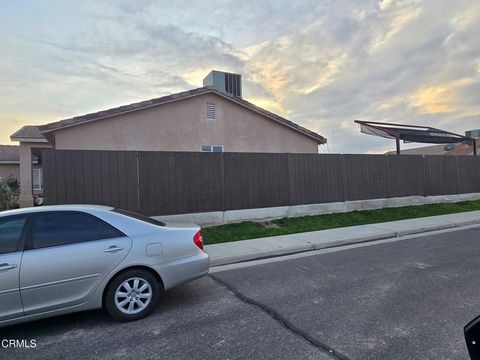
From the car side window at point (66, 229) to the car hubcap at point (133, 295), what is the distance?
0.64 meters

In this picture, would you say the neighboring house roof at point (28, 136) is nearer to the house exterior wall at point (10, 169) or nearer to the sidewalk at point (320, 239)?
the house exterior wall at point (10, 169)

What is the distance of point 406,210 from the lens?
14133 mm

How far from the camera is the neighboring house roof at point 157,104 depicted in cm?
1212

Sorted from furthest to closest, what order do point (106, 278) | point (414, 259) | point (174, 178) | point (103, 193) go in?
point (174, 178) → point (103, 193) → point (414, 259) → point (106, 278)

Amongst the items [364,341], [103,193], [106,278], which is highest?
[103,193]

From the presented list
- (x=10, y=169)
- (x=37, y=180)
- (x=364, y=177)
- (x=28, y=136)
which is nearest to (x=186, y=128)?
(x=364, y=177)

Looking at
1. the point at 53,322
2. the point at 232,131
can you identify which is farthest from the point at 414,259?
the point at 232,131

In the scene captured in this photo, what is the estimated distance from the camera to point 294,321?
432 centimetres

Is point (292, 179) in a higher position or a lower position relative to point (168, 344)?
higher

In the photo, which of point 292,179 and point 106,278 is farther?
point 292,179

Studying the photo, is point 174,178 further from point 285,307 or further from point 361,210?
point 361,210

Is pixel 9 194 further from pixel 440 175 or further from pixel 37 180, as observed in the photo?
pixel 440 175

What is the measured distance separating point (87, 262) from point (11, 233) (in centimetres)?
92

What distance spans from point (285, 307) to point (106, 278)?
232 centimetres
